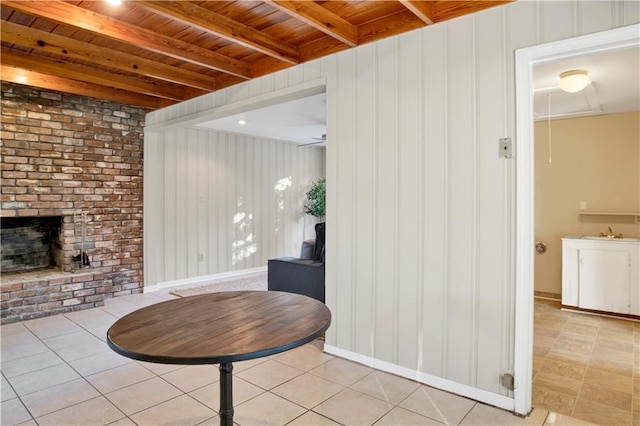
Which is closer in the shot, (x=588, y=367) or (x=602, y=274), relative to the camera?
(x=588, y=367)

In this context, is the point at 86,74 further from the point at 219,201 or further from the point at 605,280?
the point at 605,280

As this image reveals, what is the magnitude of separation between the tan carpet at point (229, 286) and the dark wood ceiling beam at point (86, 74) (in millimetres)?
2575

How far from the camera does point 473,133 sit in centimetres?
238

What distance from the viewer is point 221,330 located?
59.0 inches

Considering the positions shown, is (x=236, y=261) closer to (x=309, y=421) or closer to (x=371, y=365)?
(x=371, y=365)

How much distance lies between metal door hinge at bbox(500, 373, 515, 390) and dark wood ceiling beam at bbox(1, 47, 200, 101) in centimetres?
394

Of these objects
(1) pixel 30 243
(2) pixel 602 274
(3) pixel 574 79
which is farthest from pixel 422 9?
(1) pixel 30 243

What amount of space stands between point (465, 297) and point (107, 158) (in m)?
4.60

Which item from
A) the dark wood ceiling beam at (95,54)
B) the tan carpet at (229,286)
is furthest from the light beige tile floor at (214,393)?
the dark wood ceiling beam at (95,54)

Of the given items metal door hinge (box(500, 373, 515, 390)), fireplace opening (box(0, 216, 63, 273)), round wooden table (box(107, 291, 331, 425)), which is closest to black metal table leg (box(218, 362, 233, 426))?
round wooden table (box(107, 291, 331, 425))

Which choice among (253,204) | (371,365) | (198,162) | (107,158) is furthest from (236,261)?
(371,365)

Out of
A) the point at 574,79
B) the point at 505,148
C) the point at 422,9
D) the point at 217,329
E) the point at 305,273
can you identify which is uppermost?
the point at 422,9

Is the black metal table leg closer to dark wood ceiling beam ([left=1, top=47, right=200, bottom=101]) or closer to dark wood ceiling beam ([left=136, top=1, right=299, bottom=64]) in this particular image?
dark wood ceiling beam ([left=136, top=1, right=299, bottom=64])

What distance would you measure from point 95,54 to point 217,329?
3112 mm
